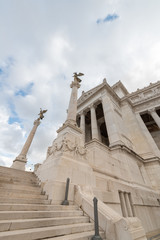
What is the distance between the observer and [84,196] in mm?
3979

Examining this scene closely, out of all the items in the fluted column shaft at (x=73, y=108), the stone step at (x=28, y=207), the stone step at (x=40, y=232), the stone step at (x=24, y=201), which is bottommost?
the stone step at (x=40, y=232)

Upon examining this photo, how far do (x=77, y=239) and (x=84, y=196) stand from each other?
1746 millimetres

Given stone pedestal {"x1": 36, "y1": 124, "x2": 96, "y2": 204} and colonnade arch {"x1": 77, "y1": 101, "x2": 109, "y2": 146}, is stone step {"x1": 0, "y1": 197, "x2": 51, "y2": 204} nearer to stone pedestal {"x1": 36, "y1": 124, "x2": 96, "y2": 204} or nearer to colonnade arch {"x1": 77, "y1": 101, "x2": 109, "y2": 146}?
stone pedestal {"x1": 36, "y1": 124, "x2": 96, "y2": 204}

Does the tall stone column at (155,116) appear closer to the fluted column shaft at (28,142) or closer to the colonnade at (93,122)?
the colonnade at (93,122)

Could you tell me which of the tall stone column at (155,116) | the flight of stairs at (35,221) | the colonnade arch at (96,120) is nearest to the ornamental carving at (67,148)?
the flight of stairs at (35,221)

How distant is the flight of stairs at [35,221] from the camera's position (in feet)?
7.17

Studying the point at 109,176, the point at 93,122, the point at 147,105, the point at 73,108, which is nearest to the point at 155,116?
the point at 147,105

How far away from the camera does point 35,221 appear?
2.55 metres

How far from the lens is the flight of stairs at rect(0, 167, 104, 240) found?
2.19 meters

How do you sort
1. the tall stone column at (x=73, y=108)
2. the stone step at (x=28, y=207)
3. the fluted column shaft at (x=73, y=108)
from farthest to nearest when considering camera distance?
1. the fluted column shaft at (x=73, y=108)
2. the tall stone column at (x=73, y=108)
3. the stone step at (x=28, y=207)

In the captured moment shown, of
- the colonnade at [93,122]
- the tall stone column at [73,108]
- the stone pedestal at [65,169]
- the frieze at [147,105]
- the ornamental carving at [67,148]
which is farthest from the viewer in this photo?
the frieze at [147,105]

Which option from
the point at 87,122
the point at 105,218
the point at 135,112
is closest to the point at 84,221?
the point at 105,218

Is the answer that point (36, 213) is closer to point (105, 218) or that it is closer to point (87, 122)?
point (105, 218)

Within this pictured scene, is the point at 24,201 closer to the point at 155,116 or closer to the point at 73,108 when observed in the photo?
the point at 73,108
